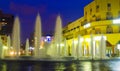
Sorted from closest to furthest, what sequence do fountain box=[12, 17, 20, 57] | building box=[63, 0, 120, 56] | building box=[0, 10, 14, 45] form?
fountain box=[12, 17, 20, 57]
building box=[63, 0, 120, 56]
building box=[0, 10, 14, 45]

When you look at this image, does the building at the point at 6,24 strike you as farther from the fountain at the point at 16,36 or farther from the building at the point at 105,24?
the fountain at the point at 16,36

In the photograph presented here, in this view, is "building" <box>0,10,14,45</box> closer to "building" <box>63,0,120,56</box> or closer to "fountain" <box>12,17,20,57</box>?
"building" <box>63,0,120,56</box>

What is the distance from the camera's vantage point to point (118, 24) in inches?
3199

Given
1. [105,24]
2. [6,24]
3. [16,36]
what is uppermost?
[6,24]

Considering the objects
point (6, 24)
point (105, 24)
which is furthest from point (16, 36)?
point (6, 24)

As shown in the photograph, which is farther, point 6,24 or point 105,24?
point 6,24

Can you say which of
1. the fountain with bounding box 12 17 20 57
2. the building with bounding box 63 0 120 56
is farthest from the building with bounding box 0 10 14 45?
the fountain with bounding box 12 17 20 57

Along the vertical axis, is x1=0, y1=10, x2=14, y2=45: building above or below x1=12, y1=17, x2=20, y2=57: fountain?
above

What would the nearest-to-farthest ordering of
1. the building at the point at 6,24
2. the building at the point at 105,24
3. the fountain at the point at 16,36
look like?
1. the fountain at the point at 16,36
2. the building at the point at 105,24
3. the building at the point at 6,24

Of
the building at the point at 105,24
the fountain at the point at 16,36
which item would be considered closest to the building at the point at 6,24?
the building at the point at 105,24

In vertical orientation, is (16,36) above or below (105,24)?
below

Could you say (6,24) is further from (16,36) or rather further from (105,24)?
(16,36)

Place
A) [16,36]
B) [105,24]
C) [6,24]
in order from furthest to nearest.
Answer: [6,24] < [105,24] < [16,36]

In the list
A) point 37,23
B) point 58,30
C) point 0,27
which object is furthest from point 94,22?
point 0,27
